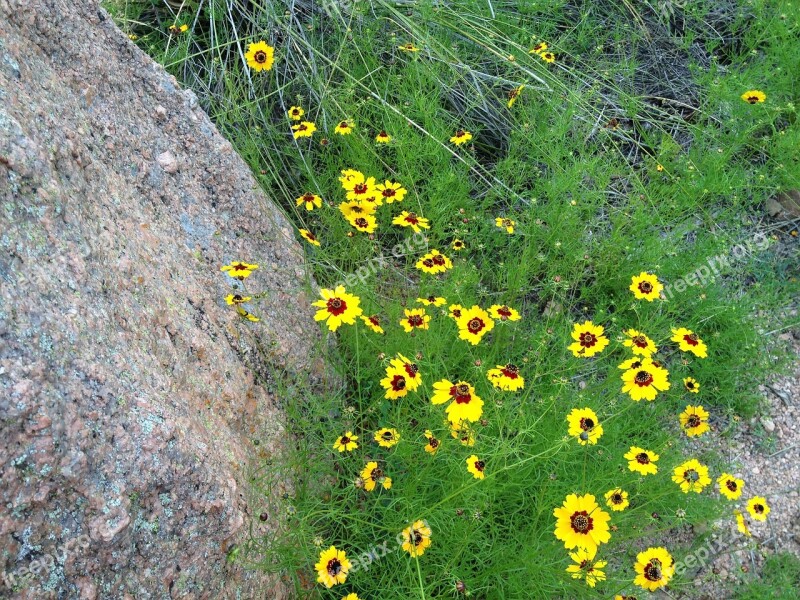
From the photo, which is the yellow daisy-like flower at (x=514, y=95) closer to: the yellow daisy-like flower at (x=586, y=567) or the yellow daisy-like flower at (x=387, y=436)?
the yellow daisy-like flower at (x=387, y=436)

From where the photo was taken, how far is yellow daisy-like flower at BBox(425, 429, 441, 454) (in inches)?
76.7

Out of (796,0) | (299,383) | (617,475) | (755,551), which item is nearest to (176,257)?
(299,383)

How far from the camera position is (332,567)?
1751 mm

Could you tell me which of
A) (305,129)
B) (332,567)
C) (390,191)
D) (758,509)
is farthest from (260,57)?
(758,509)

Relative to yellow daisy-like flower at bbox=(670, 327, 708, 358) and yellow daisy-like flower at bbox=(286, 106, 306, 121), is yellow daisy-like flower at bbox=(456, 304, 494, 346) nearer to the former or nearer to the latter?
yellow daisy-like flower at bbox=(670, 327, 708, 358)

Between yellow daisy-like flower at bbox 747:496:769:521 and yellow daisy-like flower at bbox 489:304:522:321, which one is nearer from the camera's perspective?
yellow daisy-like flower at bbox 747:496:769:521

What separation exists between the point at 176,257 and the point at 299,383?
0.55 m

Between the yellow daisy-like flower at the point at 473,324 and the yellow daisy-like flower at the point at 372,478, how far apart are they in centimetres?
55

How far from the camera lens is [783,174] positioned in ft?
11.1

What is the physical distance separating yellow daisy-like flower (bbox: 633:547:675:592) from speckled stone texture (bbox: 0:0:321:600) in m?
1.07

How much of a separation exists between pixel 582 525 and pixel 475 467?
324mm

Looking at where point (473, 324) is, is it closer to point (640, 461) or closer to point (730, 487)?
point (640, 461)

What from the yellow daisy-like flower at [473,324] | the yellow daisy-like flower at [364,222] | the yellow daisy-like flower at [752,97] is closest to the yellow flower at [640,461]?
the yellow daisy-like flower at [473,324]

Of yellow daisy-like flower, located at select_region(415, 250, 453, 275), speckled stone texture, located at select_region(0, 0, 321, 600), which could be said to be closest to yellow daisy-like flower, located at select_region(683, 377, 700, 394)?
yellow daisy-like flower, located at select_region(415, 250, 453, 275)
